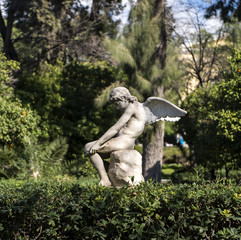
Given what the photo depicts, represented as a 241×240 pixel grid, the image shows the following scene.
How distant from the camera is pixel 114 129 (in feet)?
18.6

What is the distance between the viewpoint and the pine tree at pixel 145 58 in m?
12.2

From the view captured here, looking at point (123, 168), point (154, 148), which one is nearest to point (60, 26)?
point (154, 148)

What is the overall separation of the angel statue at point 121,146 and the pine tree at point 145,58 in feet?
20.3

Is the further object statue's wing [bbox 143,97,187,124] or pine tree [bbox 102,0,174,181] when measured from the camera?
pine tree [bbox 102,0,174,181]

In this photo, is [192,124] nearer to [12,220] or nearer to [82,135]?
[82,135]

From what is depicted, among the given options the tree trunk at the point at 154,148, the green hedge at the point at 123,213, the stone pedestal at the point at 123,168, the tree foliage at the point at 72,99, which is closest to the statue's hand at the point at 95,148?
the stone pedestal at the point at 123,168

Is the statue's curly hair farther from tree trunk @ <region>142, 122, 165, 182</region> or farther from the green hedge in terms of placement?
tree trunk @ <region>142, 122, 165, 182</region>

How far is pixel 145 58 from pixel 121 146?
7423 millimetres

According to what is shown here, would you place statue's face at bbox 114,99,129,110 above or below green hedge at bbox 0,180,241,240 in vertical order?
above

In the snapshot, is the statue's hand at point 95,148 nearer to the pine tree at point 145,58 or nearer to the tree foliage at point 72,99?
the pine tree at point 145,58

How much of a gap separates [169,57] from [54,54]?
714cm

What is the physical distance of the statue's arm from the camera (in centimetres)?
561

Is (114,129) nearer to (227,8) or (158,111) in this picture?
(158,111)

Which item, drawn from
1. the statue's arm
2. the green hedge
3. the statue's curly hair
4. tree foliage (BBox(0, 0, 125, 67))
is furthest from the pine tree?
the green hedge
